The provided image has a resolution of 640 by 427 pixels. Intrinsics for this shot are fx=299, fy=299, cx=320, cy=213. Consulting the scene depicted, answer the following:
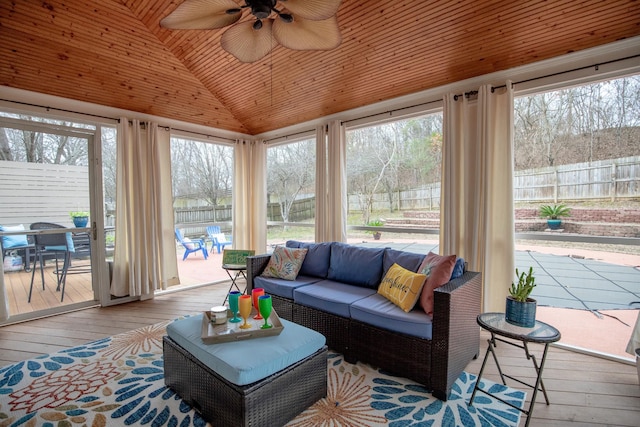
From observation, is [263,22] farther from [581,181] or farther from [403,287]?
[581,181]

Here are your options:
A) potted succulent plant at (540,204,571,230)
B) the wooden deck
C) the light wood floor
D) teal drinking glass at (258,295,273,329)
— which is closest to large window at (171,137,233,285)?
the wooden deck

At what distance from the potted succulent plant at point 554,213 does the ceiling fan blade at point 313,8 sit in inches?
106

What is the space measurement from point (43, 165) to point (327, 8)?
382 cm

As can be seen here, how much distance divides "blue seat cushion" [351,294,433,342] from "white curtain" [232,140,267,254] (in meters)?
3.15

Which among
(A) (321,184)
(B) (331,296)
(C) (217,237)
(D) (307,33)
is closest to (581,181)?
(B) (331,296)

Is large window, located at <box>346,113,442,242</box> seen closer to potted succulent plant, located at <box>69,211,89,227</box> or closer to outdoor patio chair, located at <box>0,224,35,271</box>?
potted succulent plant, located at <box>69,211,89,227</box>

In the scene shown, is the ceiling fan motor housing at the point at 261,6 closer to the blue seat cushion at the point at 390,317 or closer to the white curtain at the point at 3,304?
the blue seat cushion at the point at 390,317

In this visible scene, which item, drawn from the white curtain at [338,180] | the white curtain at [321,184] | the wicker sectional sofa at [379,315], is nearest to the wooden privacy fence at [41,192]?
the wicker sectional sofa at [379,315]

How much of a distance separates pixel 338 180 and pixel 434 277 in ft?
7.17

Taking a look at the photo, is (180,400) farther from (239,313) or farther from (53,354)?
(53,354)

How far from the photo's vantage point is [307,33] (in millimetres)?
1839

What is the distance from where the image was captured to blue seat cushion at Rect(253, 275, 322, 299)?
294cm

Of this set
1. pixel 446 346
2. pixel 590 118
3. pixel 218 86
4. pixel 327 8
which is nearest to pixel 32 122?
pixel 218 86

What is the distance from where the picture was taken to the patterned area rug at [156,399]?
5.86ft
